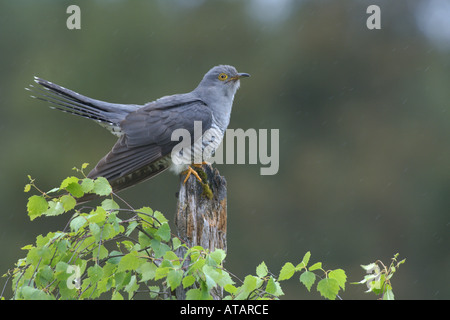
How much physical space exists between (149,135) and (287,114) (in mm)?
12632

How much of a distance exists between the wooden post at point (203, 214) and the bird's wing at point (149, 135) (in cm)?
69

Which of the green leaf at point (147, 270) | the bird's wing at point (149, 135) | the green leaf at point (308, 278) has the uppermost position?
the bird's wing at point (149, 135)

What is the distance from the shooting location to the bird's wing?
376 centimetres

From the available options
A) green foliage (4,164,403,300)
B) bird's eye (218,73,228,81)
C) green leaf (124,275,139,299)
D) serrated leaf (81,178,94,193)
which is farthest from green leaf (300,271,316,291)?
bird's eye (218,73,228,81)

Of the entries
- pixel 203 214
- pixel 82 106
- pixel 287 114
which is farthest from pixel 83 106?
pixel 287 114

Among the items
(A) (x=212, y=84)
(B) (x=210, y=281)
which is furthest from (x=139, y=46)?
(B) (x=210, y=281)

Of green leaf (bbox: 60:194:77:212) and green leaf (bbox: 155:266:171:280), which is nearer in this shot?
green leaf (bbox: 155:266:171:280)

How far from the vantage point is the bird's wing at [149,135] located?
376 cm

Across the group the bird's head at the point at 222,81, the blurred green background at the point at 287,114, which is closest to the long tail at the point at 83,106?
the bird's head at the point at 222,81

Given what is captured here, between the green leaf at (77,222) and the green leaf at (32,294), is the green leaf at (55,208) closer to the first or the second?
the green leaf at (77,222)

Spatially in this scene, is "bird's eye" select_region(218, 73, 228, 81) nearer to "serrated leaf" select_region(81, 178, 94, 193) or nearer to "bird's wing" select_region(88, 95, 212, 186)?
"bird's wing" select_region(88, 95, 212, 186)

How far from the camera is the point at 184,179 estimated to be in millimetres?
3221

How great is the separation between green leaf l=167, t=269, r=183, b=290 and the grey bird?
1707mm

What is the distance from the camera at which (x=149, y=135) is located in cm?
399
